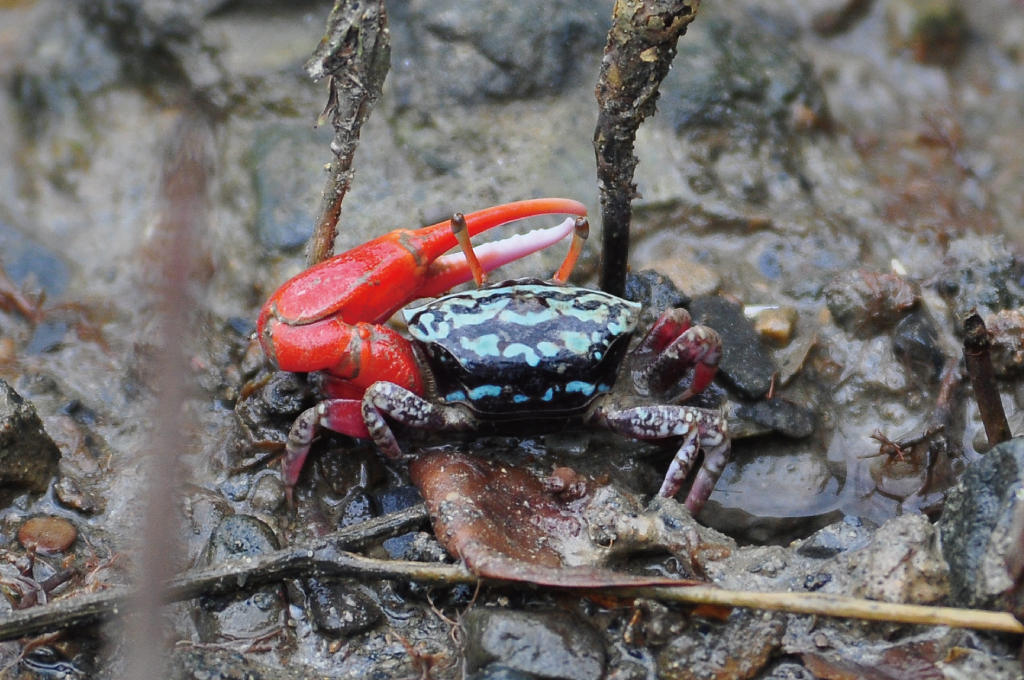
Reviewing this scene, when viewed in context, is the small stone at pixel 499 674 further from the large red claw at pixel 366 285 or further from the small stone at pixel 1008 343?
the small stone at pixel 1008 343

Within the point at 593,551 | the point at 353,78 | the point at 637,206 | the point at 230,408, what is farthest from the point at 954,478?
the point at 230,408

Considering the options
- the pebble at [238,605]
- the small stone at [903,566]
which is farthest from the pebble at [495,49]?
the small stone at [903,566]

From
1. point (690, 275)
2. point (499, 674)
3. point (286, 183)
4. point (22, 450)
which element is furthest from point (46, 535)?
point (690, 275)

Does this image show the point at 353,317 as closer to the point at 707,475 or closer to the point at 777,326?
the point at 707,475

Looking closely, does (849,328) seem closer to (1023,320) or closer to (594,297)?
(1023,320)

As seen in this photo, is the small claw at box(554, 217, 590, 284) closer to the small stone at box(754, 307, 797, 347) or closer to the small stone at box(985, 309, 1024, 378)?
the small stone at box(754, 307, 797, 347)

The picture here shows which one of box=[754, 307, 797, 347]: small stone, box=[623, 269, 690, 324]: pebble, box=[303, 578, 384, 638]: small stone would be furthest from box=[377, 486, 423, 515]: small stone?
box=[754, 307, 797, 347]: small stone
